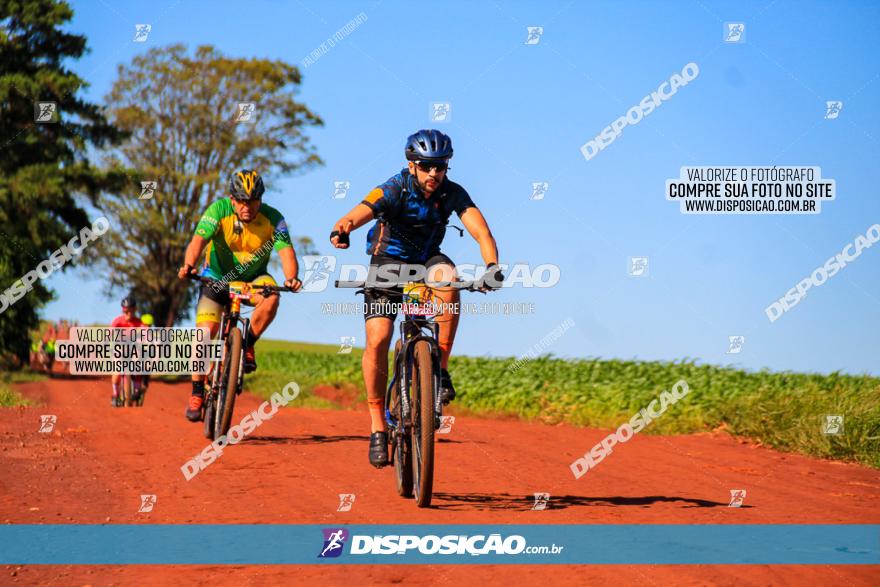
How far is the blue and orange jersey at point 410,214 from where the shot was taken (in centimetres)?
752

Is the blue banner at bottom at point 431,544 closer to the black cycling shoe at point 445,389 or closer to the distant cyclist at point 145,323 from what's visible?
the black cycling shoe at point 445,389

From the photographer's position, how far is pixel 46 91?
31.1 m

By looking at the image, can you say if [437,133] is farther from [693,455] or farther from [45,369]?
[45,369]

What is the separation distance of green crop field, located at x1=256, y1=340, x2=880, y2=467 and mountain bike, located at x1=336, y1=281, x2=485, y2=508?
637 centimetres

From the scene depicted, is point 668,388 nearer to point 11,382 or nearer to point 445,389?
point 445,389

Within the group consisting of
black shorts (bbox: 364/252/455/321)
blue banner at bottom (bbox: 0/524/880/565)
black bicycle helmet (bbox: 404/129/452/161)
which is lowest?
blue banner at bottom (bbox: 0/524/880/565)

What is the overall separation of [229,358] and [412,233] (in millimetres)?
3247

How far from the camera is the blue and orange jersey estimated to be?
7.52 meters

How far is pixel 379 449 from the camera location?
7750 mm

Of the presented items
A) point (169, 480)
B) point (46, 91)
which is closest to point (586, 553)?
point (169, 480)

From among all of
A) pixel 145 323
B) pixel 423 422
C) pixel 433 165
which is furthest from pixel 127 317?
pixel 423 422

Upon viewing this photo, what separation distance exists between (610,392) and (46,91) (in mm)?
21011

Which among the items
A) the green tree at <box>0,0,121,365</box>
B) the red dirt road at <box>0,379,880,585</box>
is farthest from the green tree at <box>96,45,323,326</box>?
the red dirt road at <box>0,379,880,585</box>

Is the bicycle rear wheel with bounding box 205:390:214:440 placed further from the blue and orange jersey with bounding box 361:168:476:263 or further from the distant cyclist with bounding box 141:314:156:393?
the distant cyclist with bounding box 141:314:156:393
